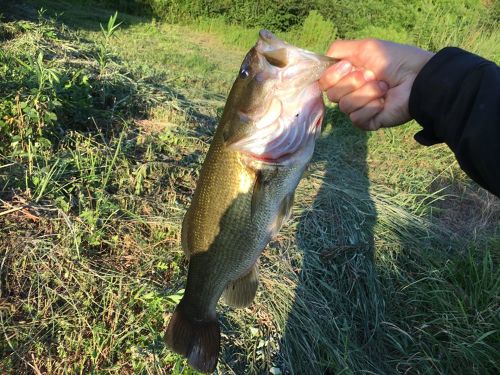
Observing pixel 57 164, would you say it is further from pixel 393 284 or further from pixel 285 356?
pixel 393 284

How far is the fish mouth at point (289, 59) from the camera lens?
158cm

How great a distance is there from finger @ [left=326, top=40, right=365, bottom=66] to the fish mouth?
9.9 inches

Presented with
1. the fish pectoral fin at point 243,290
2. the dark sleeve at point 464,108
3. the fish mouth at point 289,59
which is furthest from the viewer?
the fish pectoral fin at point 243,290

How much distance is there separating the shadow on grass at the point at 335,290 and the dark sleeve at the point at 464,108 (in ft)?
5.78

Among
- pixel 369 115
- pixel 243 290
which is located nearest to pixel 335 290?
pixel 243 290

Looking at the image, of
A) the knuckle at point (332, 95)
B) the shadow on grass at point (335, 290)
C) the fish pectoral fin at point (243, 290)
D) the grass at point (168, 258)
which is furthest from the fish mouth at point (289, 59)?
the shadow on grass at point (335, 290)

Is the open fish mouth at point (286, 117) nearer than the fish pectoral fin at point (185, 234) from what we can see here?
Yes

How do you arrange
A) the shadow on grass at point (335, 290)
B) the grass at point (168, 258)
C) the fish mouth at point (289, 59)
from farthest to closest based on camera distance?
the shadow on grass at point (335, 290), the grass at point (168, 258), the fish mouth at point (289, 59)

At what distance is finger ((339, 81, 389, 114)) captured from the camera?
184 centimetres

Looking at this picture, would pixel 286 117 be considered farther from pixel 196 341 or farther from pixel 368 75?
pixel 196 341

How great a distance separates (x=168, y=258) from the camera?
125 inches

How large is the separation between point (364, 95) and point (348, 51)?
0.62 ft

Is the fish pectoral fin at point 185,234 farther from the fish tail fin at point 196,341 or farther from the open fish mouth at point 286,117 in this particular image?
the open fish mouth at point 286,117

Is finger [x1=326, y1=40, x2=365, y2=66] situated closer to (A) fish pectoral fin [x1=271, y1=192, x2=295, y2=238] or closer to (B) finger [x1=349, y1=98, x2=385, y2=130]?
(B) finger [x1=349, y1=98, x2=385, y2=130]
